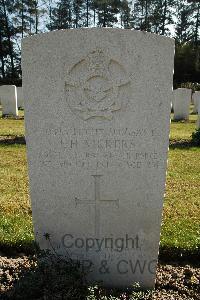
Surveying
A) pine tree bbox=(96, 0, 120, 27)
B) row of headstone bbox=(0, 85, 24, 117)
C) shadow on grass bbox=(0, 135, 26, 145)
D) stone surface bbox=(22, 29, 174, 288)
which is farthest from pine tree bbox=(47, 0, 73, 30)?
stone surface bbox=(22, 29, 174, 288)

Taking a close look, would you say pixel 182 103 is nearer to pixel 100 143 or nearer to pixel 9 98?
pixel 9 98

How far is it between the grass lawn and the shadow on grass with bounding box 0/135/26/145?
21.3 inches

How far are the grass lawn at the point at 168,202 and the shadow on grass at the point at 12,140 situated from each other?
1.77ft

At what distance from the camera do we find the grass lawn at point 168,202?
4059 millimetres

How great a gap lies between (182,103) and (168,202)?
435 inches

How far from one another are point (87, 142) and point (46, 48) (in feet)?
2.70

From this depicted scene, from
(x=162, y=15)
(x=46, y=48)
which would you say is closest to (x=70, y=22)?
(x=162, y=15)

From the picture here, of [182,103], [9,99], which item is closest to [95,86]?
[182,103]

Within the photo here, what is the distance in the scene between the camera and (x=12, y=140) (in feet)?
34.6

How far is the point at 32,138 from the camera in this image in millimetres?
3172

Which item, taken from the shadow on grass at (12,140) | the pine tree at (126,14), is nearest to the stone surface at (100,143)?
the shadow on grass at (12,140)

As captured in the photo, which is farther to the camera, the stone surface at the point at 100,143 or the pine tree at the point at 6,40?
the pine tree at the point at 6,40

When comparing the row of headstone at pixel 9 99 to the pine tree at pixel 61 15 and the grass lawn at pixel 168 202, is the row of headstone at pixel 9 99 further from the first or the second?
the pine tree at pixel 61 15

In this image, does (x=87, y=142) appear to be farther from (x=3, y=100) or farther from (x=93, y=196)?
(x=3, y=100)
